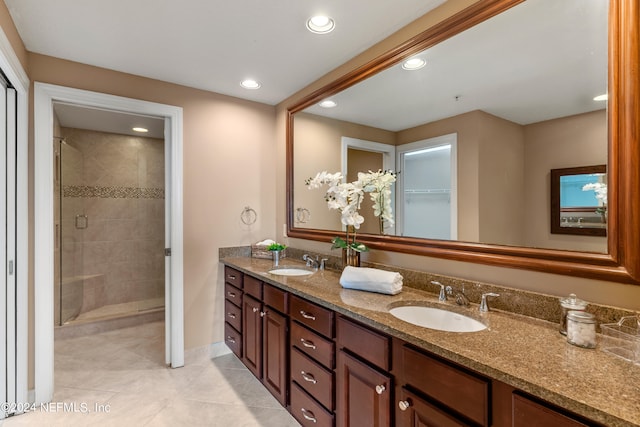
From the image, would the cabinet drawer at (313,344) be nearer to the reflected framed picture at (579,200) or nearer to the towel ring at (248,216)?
the reflected framed picture at (579,200)

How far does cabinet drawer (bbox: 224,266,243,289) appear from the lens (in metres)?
2.44

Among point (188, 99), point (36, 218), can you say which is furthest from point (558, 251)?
point (36, 218)

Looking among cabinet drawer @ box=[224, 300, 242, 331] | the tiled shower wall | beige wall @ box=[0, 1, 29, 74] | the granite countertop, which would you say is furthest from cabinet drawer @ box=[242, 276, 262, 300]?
the tiled shower wall

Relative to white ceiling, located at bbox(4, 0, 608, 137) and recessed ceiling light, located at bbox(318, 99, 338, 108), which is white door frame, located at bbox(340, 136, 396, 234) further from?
recessed ceiling light, located at bbox(318, 99, 338, 108)

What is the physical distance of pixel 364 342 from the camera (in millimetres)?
1305

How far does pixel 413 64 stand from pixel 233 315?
2.24 meters

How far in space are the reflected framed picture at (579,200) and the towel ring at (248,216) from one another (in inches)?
90.9

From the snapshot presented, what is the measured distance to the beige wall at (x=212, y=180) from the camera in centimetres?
259

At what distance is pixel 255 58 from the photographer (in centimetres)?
214

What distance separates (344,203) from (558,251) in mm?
1176

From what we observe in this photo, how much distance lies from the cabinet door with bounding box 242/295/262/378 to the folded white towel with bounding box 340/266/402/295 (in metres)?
0.75

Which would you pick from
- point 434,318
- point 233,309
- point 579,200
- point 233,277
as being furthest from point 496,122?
point 233,309

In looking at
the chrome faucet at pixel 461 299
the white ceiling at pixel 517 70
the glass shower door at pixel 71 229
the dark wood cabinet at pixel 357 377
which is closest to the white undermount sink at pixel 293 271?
the dark wood cabinet at pixel 357 377

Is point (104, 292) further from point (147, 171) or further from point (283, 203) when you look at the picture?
point (283, 203)
